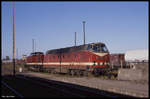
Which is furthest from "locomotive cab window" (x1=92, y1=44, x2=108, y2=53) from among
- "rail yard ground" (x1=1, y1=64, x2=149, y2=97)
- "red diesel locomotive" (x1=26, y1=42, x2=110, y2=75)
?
"rail yard ground" (x1=1, y1=64, x2=149, y2=97)

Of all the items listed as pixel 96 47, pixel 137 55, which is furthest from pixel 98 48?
pixel 137 55

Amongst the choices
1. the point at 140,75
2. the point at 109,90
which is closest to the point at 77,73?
the point at 140,75

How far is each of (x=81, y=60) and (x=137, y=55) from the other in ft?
45.1

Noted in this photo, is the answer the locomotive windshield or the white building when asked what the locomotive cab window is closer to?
the locomotive windshield

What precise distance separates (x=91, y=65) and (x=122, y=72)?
4054 millimetres

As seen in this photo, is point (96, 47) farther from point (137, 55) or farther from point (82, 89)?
point (137, 55)

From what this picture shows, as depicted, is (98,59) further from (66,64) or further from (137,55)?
(137,55)

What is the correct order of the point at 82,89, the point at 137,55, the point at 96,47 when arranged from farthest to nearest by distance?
the point at 137,55 < the point at 96,47 < the point at 82,89

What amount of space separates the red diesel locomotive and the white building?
1151 centimetres

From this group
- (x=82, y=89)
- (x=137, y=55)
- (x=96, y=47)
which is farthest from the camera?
(x=137, y=55)

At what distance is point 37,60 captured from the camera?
39156mm

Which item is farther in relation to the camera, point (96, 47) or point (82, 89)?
point (96, 47)

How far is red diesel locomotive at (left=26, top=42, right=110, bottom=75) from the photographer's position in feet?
72.9

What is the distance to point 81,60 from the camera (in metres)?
23.8
